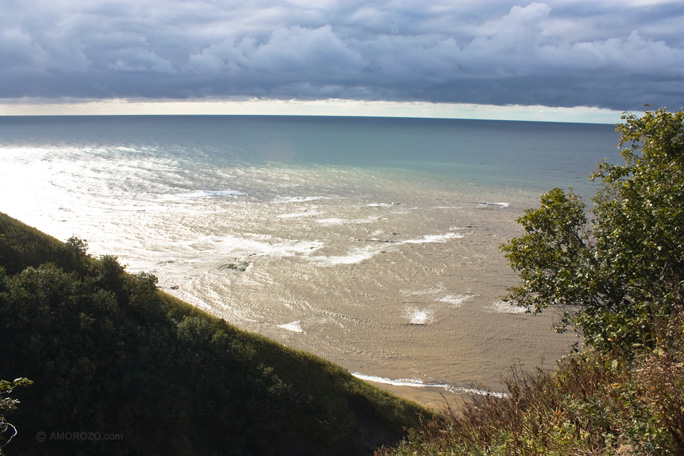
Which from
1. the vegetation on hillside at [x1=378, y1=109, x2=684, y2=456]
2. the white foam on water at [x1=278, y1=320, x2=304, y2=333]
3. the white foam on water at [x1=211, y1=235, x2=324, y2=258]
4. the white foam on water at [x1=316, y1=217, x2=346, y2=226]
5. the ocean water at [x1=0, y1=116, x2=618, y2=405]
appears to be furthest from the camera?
the white foam on water at [x1=316, y1=217, x2=346, y2=226]

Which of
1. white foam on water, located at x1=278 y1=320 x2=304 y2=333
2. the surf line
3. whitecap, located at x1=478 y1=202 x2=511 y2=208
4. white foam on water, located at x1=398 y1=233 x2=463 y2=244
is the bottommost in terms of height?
the surf line

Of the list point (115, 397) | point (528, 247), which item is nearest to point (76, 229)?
point (115, 397)

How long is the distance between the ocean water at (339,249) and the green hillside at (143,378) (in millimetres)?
5288

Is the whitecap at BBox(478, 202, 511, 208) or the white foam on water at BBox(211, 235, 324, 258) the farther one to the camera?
the whitecap at BBox(478, 202, 511, 208)

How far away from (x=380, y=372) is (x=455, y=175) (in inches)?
1951

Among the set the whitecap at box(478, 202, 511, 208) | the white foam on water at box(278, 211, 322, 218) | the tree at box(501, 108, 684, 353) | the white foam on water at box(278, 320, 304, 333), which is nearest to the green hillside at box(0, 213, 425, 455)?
the tree at box(501, 108, 684, 353)

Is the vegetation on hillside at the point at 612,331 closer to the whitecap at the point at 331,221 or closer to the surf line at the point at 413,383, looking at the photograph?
the surf line at the point at 413,383

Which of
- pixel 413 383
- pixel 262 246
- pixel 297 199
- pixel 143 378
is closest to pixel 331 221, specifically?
pixel 262 246

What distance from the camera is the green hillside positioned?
10.5m

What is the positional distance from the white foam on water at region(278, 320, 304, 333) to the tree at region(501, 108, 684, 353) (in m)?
12.1

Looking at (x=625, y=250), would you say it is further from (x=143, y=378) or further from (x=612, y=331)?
Answer: (x=143, y=378)

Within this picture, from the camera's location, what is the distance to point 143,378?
1155 cm

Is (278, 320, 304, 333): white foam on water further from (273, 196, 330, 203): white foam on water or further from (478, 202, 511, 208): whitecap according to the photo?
(478, 202, 511, 208): whitecap

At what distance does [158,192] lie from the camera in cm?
5066
